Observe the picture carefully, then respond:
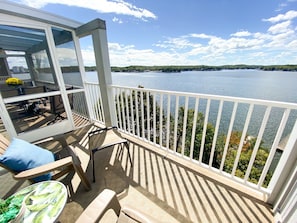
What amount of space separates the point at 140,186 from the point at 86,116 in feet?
8.96

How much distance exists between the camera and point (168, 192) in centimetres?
161

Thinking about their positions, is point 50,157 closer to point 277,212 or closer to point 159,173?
point 159,173

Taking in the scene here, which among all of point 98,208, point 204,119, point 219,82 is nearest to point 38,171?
point 98,208

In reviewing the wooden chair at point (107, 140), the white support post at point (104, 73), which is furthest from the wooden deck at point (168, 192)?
the white support post at point (104, 73)

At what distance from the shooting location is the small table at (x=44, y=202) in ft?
2.71

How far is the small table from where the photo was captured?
83 centimetres

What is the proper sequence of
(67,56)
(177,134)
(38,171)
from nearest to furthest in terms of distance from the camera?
1. (38,171)
2. (67,56)
3. (177,134)

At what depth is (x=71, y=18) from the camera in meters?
2.73

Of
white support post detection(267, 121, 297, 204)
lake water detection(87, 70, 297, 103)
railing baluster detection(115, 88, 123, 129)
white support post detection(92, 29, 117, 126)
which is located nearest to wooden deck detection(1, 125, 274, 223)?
white support post detection(267, 121, 297, 204)

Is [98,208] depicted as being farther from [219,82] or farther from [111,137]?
[219,82]

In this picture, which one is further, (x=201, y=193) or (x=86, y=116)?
(x=86, y=116)

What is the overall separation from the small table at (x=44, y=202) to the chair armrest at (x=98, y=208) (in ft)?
0.57

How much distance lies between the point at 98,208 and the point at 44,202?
1.33ft

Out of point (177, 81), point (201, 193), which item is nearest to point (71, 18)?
point (201, 193)
